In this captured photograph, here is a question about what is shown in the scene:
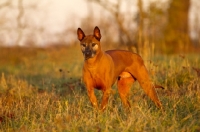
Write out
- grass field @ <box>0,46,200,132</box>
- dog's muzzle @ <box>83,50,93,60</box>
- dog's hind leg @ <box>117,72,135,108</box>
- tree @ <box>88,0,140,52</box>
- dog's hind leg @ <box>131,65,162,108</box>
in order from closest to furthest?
grass field @ <box>0,46,200,132</box>
dog's muzzle @ <box>83,50,93,60</box>
dog's hind leg @ <box>131,65,162,108</box>
dog's hind leg @ <box>117,72,135,108</box>
tree @ <box>88,0,140,52</box>

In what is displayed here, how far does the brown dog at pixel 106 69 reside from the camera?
7.35 metres

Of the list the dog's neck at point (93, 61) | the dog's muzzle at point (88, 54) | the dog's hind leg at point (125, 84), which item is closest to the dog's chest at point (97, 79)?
the dog's neck at point (93, 61)

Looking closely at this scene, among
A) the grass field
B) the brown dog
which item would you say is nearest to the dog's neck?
the brown dog

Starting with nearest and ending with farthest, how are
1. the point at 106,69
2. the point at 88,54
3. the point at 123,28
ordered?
the point at 88,54
the point at 106,69
the point at 123,28

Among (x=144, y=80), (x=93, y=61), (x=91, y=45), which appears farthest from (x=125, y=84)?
(x=91, y=45)

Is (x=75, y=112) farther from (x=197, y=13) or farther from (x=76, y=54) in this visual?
(x=197, y=13)

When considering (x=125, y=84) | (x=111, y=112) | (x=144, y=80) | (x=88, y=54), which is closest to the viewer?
(x=111, y=112)

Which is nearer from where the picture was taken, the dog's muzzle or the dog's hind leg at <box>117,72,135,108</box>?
the dog's muzzle

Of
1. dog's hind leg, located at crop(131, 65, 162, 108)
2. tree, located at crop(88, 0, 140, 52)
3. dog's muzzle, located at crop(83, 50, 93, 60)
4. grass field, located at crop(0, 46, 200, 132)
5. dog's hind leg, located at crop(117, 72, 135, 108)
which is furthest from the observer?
tree, located at crop(88, 0, 140, 52)

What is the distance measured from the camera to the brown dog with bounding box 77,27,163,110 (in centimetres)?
735

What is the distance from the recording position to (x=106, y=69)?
744cm

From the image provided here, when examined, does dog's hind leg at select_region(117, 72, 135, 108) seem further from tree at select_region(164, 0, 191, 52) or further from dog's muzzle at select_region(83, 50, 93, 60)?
tree at select_region(164, 0, 191, 52)

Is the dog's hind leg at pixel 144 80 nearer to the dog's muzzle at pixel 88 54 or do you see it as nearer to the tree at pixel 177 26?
the dog's muzzle at pixel 88 54

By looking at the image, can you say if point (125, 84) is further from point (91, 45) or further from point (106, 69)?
point (91, 45)
